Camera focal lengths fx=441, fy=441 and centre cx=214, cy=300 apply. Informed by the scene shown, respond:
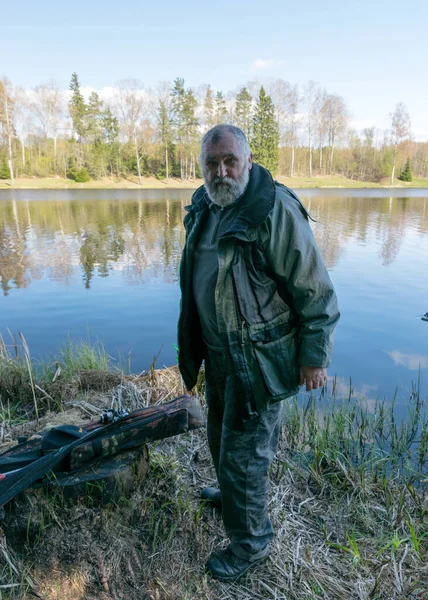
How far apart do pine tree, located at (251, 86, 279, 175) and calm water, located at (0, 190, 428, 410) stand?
36.8 meters

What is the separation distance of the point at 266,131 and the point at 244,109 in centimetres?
559

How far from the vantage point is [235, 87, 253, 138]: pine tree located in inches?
2293

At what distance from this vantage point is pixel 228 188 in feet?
7.17

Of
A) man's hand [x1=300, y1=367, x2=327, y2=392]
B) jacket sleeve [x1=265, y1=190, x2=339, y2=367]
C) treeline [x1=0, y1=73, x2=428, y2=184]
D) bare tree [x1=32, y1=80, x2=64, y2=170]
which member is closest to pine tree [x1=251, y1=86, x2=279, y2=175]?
treeline [x1=0, y1=73, x2=428, y2=184]

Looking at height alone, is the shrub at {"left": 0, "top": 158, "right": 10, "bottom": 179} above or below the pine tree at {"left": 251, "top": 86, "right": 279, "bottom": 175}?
below

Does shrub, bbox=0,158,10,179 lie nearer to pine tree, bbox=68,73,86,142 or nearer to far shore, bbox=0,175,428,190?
far shore, bbox=0,175,428,190

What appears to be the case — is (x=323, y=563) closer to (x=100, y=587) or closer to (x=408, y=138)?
(x=100, y=587)

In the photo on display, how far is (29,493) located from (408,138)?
79.3 meters

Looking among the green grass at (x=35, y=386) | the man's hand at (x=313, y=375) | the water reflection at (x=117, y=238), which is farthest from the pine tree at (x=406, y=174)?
the man's hand at (x=313, y=375)

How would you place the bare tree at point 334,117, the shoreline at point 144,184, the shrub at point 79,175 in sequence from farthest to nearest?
1. the bare tree at point 334,117
2. the shrub at point 79,175
3. the shoreline at point 144,184

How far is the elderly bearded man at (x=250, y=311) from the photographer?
202 cm

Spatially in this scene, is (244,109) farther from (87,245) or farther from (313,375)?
(313,375)

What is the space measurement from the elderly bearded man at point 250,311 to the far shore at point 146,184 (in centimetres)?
4869

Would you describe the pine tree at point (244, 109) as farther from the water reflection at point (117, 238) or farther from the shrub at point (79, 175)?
the water reflection at point (117, 238)
